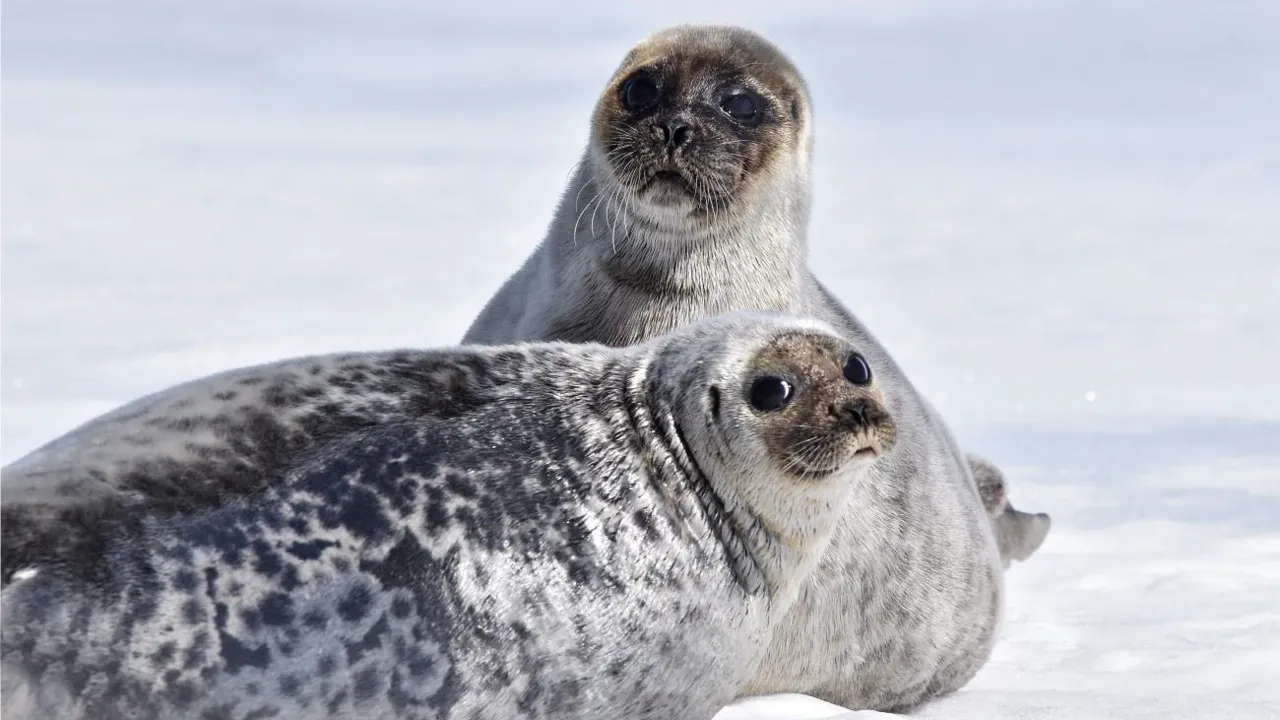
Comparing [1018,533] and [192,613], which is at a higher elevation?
[192,613]

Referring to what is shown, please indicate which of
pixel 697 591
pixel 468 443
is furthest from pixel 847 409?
pixel 468 443

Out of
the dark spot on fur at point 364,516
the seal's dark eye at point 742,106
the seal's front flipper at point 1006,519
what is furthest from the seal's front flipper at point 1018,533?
the dark spot on fur at point 364,516

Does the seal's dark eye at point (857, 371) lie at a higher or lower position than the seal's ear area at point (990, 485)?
Answer: higher

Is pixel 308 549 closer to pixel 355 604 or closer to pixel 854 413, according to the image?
pixel 355 604

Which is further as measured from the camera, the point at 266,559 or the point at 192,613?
the point at 266,559

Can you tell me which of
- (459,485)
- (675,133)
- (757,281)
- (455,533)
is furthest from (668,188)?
(455,533)

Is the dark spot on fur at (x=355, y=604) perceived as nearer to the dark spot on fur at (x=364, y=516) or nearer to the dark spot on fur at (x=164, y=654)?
the dark spot on fur at (x=364, y=516)

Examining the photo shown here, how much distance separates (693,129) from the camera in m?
6.19

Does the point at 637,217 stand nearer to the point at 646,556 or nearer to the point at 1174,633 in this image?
the point at 646,556

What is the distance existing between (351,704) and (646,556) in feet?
2.70

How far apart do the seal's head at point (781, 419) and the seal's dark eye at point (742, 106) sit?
1.42m

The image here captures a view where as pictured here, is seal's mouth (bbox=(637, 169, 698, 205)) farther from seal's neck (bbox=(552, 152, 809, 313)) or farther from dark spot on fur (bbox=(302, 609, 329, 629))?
dark spot on fur (bbox=(302, 609, 329, 629))

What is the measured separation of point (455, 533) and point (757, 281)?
2.20 meters

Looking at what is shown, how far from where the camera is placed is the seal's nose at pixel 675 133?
6176 millimetres
